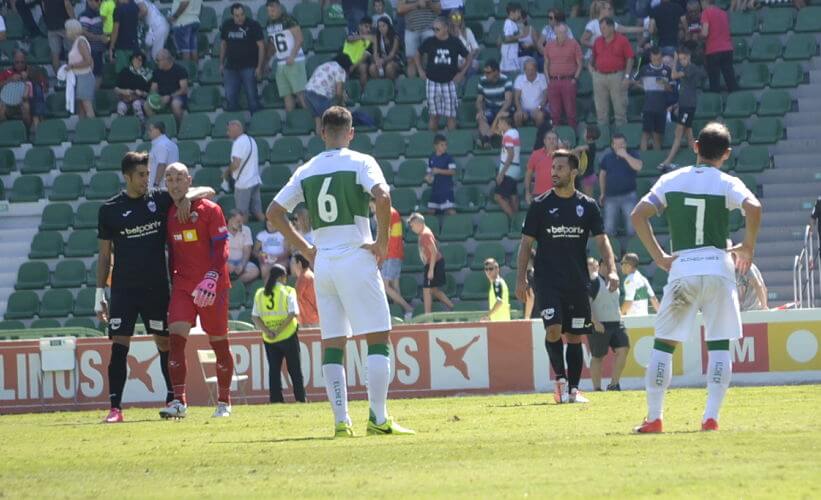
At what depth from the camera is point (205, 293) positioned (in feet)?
46.2

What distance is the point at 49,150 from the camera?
2797 cm

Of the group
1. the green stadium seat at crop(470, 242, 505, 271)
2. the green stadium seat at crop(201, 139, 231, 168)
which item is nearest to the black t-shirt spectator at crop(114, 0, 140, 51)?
the green stadium seat at crop(201, 139, 231, 168)

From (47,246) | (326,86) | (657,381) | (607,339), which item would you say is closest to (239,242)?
(326,86)

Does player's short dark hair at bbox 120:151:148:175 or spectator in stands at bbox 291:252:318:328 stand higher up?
player's short dark hair at bbox 120:151:148:175

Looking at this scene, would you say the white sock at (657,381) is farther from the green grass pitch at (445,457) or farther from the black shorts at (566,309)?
the black shorts at (566,309)

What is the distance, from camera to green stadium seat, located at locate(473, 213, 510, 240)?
24.9 metres

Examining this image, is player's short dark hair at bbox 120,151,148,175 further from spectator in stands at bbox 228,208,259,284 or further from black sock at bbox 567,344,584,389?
spectator in stands at bbox 228,208,259,284

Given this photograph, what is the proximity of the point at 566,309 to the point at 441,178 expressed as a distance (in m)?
10.4

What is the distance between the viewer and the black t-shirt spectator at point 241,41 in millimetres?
27078

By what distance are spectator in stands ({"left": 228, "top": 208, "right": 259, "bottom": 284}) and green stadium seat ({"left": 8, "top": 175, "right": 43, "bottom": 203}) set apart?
459 centimetres

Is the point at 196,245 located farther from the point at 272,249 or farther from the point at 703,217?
the point at 272,249

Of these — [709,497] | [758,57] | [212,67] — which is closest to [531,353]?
[758,57]

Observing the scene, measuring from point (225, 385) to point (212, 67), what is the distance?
15.0 meters

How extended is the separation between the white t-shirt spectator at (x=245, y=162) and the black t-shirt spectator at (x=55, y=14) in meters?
5.48
